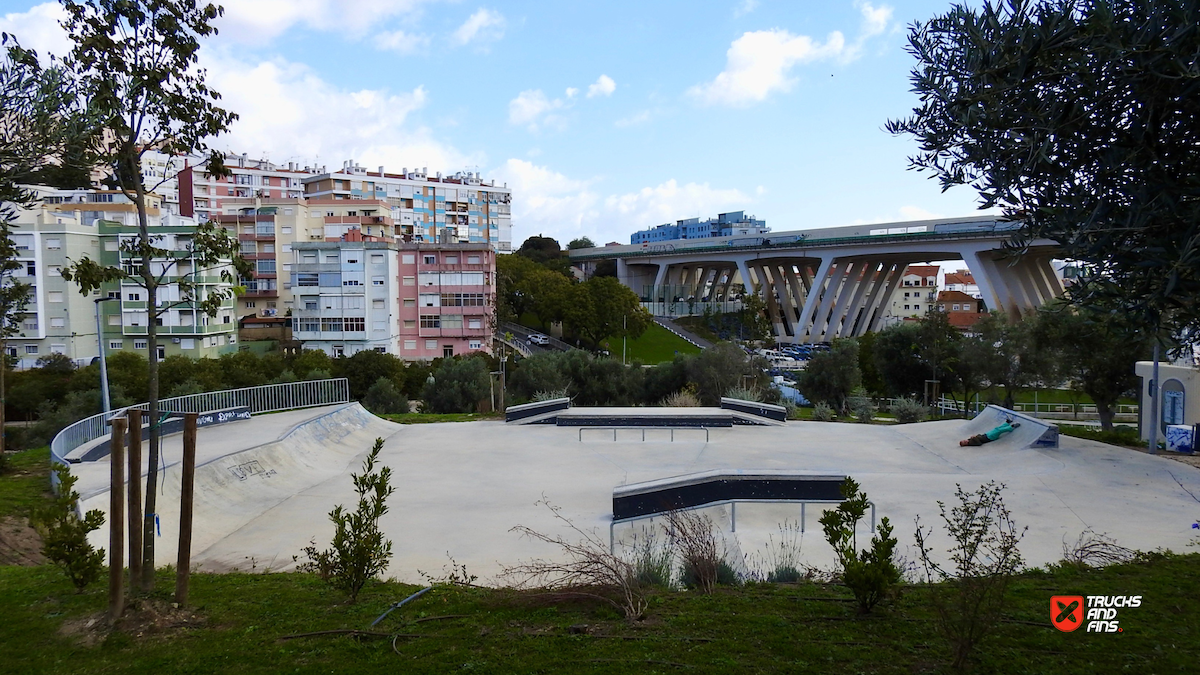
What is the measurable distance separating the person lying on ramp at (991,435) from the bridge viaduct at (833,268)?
2826cm

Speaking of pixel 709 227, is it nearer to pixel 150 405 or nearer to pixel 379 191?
pixel 379 191

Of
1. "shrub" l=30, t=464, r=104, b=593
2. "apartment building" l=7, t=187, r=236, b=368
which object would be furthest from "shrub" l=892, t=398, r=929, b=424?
"apartment building" l=7, t=187, r=236, b=368

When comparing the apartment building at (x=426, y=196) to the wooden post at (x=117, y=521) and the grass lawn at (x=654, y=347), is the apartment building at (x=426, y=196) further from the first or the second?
the wooden post at (x=117, y=521)

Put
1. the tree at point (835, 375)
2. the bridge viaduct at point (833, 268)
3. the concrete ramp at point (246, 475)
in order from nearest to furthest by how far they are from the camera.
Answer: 1. the concrete ramp at point (246, 475)
2. the tree at point (835, 375)
3. the bridge viaduct at point (833, 268)

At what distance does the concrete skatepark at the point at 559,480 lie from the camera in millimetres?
9266

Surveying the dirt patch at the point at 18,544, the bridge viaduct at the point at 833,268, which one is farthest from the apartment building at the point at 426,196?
the dirt patch at the point at 18,544

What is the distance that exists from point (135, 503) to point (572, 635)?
11.8 ft

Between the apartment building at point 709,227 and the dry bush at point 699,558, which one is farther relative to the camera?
the apartment building at point 709,227

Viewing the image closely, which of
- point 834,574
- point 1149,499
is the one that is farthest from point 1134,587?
point 1149,499

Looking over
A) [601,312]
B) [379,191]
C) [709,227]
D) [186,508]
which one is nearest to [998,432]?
[186,508]

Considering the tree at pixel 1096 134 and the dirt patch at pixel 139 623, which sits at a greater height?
the tree at pixel 1096 134

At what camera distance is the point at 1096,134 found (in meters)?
4.78

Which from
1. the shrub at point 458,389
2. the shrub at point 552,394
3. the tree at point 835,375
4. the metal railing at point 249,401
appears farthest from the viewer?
the tree at point 835,375

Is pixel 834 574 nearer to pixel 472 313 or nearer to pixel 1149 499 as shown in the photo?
pixel 1149 499
